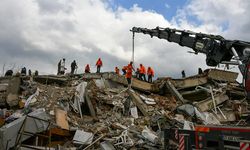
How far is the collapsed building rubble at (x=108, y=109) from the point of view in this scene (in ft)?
36.6

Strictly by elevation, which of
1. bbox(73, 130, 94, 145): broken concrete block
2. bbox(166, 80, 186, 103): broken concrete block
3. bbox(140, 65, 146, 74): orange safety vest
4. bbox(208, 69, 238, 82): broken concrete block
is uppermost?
bbox(140, 65, 146, 74): orange safety vest

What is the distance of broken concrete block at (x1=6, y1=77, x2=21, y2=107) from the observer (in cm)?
1527

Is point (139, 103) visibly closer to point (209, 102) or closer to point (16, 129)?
point (209, 102)

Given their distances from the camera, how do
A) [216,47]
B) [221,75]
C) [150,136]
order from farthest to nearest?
[221,75] → [150,136] → [216,47]

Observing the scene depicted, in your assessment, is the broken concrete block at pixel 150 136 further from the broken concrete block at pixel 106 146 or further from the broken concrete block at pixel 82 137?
the broken concrete block at pixel 82 137

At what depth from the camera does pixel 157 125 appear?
1363 centimetres

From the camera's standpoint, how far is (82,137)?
11.6 meters

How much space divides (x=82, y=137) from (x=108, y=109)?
4.04 m

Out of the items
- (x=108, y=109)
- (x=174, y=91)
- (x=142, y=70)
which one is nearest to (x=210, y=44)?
(x=108, y=109)

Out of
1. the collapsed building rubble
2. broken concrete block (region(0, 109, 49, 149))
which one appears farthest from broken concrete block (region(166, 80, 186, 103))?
broken concrete block (region(0, 109, 49, 149))

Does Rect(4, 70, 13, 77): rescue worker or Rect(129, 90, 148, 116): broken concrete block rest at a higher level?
Rect(4, 70, 13, 77): rescue worker

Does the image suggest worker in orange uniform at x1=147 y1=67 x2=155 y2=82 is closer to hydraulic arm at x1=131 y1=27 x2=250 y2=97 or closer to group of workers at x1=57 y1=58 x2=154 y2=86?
group of workers at x1=57 y1=58 x2=154 y2=86

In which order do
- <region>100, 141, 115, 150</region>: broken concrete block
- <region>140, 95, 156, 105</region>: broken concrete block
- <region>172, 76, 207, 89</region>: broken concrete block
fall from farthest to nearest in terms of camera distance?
<region>172, 76, 207, 89</region>: broken concrete block → <region>140, 95, 156, 105</region>: broken concrete block → <region>100, 141, 115, 150</region>: broken concrete block

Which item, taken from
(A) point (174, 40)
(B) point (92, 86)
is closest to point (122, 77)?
(B) point (92, 86)
